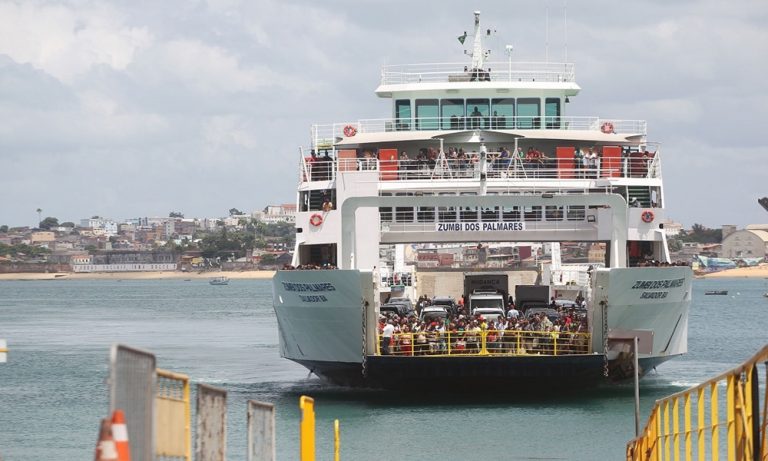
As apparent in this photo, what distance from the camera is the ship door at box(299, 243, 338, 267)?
31864 mm

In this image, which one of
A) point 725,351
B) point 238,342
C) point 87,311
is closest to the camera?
point 725,351

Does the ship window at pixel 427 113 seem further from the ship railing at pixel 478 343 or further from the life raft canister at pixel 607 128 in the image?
the ship railing at pixel 478 343

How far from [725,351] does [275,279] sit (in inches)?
1035

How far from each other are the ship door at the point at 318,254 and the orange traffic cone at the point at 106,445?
2463cm

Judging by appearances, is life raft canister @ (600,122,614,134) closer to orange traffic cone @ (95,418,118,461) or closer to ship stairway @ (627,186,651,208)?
ship stairway @ (627,186,651,208)

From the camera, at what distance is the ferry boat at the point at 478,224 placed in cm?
2753

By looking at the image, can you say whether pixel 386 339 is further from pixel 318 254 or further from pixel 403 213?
pixel 318 254

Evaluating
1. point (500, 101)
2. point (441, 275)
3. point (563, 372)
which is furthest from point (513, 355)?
point (441, 275)

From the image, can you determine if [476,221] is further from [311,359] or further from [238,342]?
[238,342]

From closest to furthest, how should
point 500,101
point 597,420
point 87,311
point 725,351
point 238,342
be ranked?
point 597,420 → point 500,101 → point 725,351 → point 238,342 → point 87,311

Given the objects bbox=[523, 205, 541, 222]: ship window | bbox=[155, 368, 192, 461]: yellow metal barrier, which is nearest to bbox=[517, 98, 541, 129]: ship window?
→ bbox=[523, 205, 541, 222]: ship window

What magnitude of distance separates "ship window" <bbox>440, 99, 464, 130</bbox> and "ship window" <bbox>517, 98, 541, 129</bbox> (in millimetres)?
1532

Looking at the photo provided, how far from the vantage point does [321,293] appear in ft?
91.2

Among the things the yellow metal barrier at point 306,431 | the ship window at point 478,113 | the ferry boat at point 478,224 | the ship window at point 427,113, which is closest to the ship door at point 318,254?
the ferry boat at point 478,224
